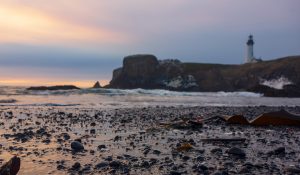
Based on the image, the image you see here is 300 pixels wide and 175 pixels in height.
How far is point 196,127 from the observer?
14.5 meters

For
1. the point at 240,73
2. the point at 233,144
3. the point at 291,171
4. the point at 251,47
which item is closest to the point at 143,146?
the point at 233,144

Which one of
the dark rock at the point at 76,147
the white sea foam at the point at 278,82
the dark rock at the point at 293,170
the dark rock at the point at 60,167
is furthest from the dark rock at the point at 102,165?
the white sea foam at the point at 278,82

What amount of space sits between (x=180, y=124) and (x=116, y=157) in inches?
241

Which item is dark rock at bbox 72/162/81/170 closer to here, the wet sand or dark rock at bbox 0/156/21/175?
the wet sand

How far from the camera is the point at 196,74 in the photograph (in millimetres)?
113312

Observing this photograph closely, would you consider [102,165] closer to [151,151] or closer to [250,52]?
[151,151]

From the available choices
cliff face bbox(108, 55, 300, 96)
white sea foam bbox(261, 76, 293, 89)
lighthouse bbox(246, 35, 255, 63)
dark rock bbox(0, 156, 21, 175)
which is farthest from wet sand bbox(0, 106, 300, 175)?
lighthouse bbox(246, 35, 255, 63)

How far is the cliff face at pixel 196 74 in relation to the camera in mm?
100625

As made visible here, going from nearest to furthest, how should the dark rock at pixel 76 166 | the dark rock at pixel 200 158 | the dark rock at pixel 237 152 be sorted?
the dark rock at pixel 76 166
the dark rock at pixel 200 158
the dark rock at pixel 237 152

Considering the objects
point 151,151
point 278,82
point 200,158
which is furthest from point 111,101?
point 278,82

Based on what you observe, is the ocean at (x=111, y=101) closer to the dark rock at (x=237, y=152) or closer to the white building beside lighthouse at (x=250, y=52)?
the dark rock at (x=237, y=152)

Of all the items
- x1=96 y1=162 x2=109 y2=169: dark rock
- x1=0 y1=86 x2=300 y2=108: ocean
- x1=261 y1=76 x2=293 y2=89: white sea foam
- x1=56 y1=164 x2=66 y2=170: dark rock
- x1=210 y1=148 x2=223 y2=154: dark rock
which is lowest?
x1=56 y1=164 x2=66 y2=170: dark rock

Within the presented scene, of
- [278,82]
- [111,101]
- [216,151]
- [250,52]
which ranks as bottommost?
[216,151]

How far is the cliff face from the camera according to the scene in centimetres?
10062
